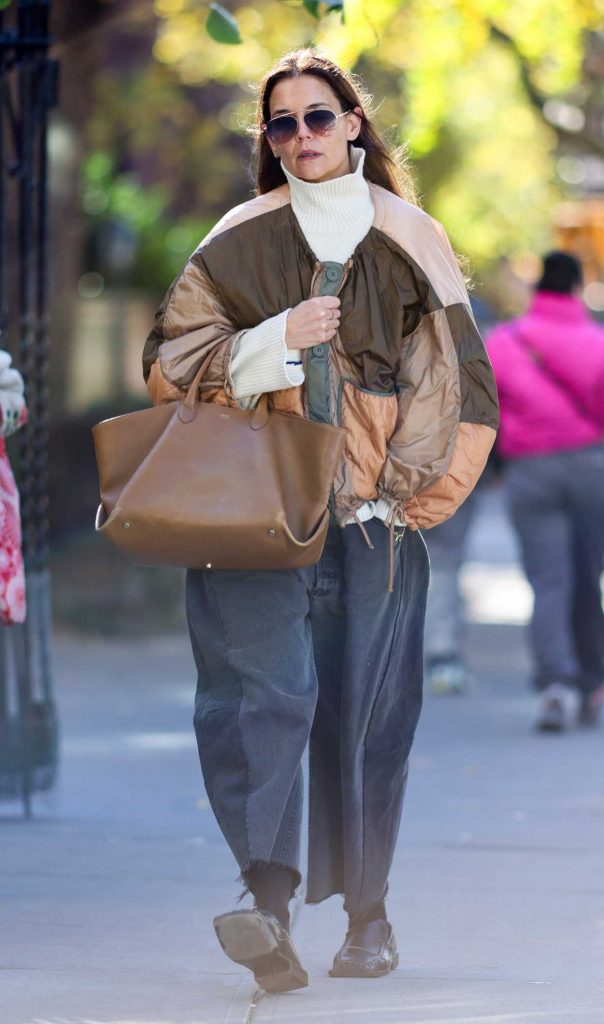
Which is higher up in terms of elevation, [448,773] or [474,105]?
[474,105]

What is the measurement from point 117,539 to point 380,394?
651 mm

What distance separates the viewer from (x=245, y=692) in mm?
4031

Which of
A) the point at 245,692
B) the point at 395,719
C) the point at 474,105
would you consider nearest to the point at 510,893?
the point at 395,719

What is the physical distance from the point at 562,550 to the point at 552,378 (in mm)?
749

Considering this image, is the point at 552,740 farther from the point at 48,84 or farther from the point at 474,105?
the point at 474,105

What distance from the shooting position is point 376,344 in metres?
4.07

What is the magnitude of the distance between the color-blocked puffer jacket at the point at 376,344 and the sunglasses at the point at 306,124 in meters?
0.15

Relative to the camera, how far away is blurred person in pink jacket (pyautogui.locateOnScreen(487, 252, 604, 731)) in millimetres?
8195

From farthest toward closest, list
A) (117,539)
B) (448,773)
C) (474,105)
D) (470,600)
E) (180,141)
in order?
(474,105), (180,141), (470,600), (448,773), (117,539)

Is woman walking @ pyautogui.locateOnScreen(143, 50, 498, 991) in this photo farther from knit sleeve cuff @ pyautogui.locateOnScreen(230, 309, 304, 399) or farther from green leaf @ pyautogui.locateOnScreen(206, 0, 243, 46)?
green leaf @ pyautogui.locateOnScreen(206, 0, 243, 46)

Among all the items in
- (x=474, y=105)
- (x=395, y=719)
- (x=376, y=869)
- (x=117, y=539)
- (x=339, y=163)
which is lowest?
(x=376, y=869)

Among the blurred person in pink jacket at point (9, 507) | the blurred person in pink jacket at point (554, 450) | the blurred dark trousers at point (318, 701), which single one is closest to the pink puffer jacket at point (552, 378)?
the blurred person in pink jacket at point (554, 450)

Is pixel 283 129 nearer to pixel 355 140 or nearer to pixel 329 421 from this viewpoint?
pixel 355 140

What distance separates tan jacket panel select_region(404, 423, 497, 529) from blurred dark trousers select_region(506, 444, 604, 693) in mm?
4135
